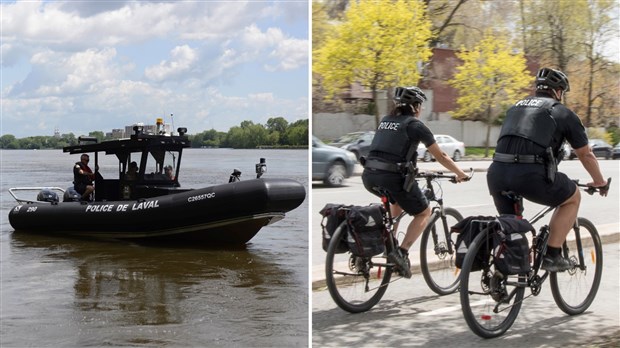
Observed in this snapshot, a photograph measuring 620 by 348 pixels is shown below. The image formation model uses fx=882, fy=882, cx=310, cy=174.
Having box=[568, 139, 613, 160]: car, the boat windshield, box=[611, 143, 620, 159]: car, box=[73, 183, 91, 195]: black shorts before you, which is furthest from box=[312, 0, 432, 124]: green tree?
box=[73, 183, 91, 195]: black shorts

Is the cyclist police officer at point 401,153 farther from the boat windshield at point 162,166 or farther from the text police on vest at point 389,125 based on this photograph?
the boat windshield at point 162,166

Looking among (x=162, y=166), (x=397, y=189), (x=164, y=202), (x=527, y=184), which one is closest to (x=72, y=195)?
(x=162, y=166)

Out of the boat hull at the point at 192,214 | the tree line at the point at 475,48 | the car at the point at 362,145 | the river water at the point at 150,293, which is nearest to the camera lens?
the tree line at the point at 475,48

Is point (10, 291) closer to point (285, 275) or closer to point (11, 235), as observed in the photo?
point (285, 275)

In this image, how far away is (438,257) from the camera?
4.64 metres

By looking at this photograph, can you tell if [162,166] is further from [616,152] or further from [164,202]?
[616,152]

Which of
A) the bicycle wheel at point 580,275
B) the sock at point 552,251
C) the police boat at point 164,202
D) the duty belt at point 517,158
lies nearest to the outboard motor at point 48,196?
the police boat at point 164,202

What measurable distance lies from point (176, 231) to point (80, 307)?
15.7 feet

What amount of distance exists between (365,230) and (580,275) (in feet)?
3.69

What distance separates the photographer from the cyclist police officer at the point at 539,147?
12.4 ft

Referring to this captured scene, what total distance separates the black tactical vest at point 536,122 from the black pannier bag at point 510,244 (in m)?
0.36

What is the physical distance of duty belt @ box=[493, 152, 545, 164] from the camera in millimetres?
3820

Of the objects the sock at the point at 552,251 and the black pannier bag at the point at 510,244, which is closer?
the black pannier bag at the point at 510,244

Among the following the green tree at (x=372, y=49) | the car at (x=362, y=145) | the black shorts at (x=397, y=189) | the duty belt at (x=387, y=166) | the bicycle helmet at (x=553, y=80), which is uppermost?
the green tree at (x=372, y=49)
